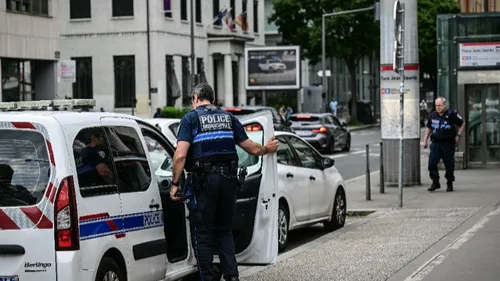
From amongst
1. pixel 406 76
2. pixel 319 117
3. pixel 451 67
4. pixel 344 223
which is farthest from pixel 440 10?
pixel 344 223

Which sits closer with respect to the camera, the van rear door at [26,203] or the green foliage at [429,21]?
the van rear door at [26,203]

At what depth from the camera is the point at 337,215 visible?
15.5 metres

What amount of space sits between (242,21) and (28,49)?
30532 millimetres

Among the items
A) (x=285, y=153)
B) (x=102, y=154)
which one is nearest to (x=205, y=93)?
(x=102, y=154)

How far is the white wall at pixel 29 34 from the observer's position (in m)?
37.9

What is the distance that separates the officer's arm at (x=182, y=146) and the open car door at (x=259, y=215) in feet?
3.93

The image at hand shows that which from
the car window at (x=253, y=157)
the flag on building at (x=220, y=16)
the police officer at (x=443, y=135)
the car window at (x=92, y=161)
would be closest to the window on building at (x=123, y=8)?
the flag on building at (x=220, y=16)

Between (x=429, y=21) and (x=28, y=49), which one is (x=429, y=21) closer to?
(x=429, y=21)

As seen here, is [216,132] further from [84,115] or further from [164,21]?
[164,21]

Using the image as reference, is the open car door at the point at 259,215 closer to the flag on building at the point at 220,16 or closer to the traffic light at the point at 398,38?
the traffic light at the point at 398,38

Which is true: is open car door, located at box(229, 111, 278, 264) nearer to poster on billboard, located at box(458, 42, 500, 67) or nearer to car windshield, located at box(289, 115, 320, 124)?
poster on billboard, located at box(458, 42, 500, 67)

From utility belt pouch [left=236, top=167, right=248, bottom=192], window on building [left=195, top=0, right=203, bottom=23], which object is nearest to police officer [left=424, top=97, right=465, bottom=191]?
utility belt pouch [left=236, top=167, right=248, bottom=192]

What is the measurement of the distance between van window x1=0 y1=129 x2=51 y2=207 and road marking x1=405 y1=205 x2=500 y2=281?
4.12m

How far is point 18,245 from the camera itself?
24.8 ft
